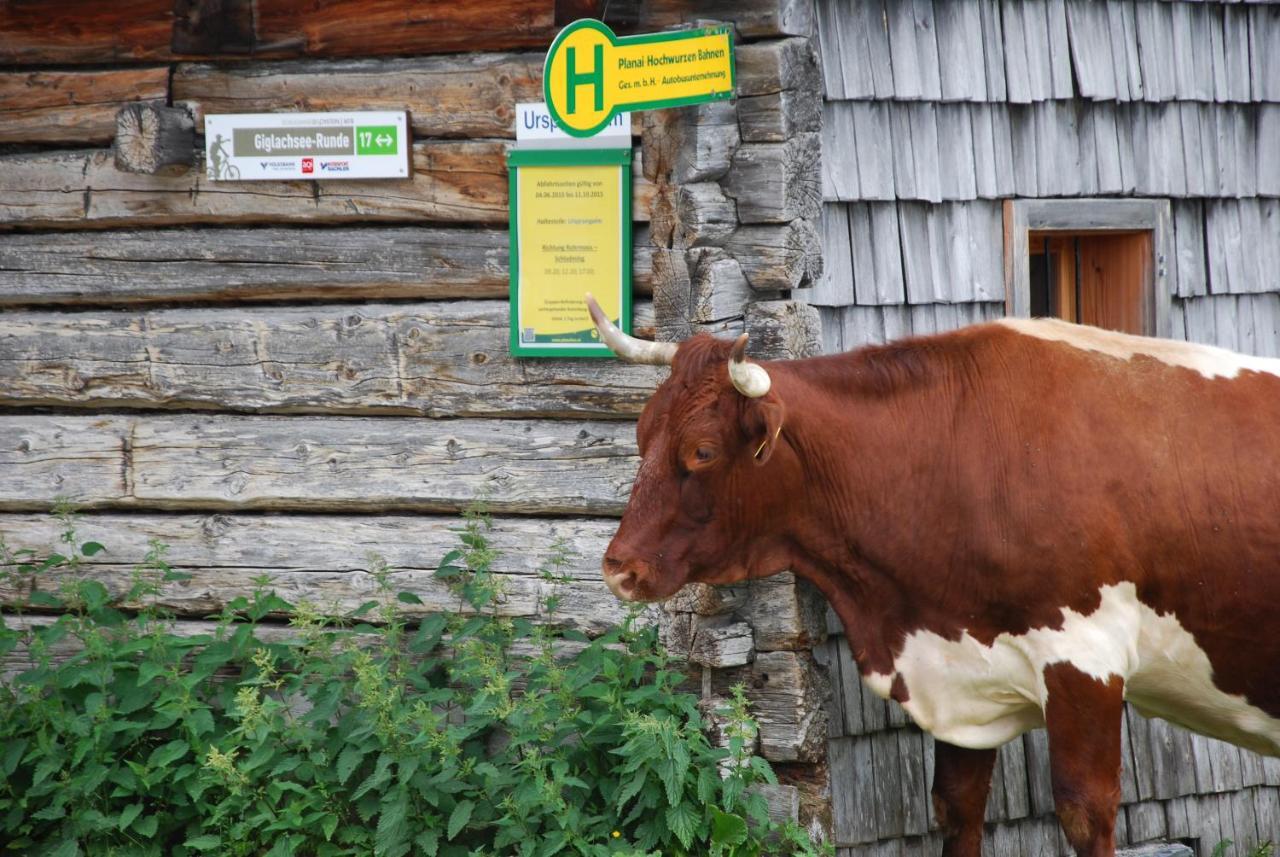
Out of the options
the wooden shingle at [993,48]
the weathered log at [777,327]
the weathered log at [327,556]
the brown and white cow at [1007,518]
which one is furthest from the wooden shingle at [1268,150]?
the weathered log at [327,556]

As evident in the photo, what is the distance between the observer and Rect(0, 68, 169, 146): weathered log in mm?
5867

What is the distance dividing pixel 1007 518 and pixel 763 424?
783mm

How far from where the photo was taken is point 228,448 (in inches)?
230

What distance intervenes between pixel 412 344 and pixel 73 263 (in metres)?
1.50

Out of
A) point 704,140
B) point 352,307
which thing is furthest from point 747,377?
point 352,307

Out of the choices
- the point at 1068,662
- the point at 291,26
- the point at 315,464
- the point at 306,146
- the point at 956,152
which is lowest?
the point at 1068,662

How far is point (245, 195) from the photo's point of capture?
5789 mm

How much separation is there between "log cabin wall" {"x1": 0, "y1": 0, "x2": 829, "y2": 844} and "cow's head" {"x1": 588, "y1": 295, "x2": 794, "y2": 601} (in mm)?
421

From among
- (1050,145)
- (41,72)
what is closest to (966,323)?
(1050,145)

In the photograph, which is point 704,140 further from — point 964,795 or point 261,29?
point 964,795

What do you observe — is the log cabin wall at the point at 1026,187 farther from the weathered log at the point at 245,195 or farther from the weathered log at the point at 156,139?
the weathered log at the point at 156,139

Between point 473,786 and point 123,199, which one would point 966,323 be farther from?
point 123,199

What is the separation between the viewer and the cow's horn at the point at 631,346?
4.72 meters

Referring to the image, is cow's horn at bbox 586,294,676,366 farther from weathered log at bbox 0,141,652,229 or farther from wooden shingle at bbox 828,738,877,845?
wooden shingle at bbox 828,738,877,845
